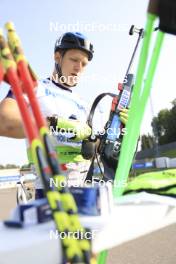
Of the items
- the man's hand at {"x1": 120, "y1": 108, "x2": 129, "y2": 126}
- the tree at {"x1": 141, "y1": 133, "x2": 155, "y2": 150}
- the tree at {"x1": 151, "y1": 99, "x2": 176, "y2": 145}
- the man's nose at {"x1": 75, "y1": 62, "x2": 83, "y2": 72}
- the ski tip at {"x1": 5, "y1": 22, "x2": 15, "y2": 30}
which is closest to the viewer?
the ski tip at {"x1": 5, "y1": 22, "x2": 15, "y2": 30}

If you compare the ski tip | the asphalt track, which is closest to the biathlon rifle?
the ski tip

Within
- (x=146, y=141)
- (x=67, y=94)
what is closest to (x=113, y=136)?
(x=67, y=94)

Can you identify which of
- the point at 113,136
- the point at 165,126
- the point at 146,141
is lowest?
the point at 113,136

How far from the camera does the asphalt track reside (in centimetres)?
362

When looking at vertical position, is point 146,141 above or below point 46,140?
above

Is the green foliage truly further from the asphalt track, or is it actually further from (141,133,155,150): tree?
the asphalt track

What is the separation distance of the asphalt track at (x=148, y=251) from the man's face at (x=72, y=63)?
1916mm

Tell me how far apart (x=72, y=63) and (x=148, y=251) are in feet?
7.57

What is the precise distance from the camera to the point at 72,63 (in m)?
2.76

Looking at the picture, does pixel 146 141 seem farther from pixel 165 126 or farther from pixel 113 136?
pixel 113 136

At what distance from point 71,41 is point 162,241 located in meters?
2.78

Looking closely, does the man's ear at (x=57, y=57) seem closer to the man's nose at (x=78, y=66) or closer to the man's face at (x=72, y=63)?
the man's face at (x=72, y=63)

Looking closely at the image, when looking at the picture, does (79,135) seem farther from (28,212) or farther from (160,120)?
(160,120)

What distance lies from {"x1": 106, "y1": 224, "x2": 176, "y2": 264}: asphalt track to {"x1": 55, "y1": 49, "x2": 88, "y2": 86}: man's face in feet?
6.29
